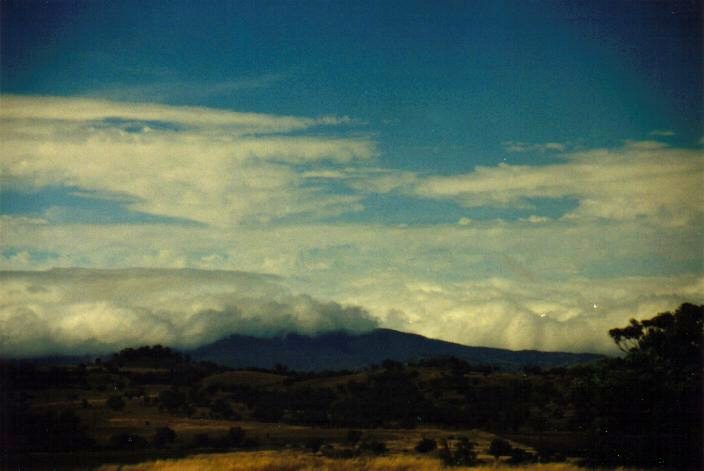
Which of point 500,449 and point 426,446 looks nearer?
point 500,449

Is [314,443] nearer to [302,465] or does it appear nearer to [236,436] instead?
[236,436]

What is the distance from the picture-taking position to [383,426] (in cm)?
5250

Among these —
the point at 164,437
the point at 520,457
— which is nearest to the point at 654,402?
the point at 520,457

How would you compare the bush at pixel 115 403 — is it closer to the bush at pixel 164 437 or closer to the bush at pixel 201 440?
the bush at pixel 164 437

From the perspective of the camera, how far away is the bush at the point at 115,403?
5331 cm

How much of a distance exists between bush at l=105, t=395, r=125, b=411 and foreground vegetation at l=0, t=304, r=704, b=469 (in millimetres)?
203

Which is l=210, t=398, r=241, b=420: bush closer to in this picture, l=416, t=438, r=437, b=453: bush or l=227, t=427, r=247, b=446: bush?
l=227, t=427, r=247, b=446: bush

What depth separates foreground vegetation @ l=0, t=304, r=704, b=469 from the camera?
117 ft

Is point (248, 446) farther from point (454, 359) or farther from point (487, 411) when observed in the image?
point (454, 359)

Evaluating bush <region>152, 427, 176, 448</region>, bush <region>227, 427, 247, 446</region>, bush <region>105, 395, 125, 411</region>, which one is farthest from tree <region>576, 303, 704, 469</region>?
bush <region>105, 395, 125, 411</region>

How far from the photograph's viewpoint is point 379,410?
184ft

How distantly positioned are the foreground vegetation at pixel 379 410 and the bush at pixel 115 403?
0.67 feet

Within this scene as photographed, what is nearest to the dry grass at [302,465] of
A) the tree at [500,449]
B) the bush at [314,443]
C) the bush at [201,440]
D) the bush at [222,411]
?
the bush at [314,443]

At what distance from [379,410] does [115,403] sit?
1727 cm
